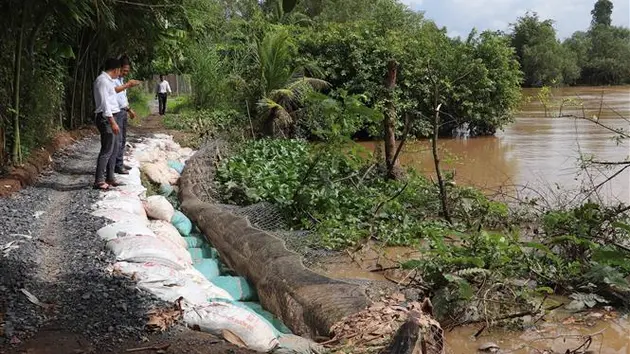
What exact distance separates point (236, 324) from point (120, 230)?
186cm

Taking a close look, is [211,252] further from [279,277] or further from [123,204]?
[279,277]

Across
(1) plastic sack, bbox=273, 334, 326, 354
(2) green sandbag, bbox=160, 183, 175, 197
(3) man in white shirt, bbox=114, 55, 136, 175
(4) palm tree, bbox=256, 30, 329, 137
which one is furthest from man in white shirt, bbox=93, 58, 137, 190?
(4) palm tree, bbox=256, 30, 329, 137

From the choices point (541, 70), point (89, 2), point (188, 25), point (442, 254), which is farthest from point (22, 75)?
point (541, 70)

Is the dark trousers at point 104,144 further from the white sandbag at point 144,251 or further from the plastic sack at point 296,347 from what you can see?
the plastic sack at point 296,347

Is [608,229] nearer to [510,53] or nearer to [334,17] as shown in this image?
[510,53]

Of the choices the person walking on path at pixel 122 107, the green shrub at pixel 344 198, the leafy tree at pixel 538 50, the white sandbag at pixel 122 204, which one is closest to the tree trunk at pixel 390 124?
the green shrub at pixel 344 198

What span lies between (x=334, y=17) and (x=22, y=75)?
28.7 meters

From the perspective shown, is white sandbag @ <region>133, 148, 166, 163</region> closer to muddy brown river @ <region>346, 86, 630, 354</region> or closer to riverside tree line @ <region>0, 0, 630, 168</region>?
riverside tree line @ <region>0, 0, 630, 168</region>

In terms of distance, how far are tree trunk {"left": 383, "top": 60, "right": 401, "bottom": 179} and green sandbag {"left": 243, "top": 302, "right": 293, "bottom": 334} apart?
4904mm

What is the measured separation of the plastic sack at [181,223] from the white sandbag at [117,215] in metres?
1.10

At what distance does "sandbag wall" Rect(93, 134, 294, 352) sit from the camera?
125 inches

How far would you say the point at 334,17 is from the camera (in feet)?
113

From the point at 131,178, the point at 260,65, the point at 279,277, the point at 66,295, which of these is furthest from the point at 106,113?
the point at 260,65

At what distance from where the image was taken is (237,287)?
192 inches
